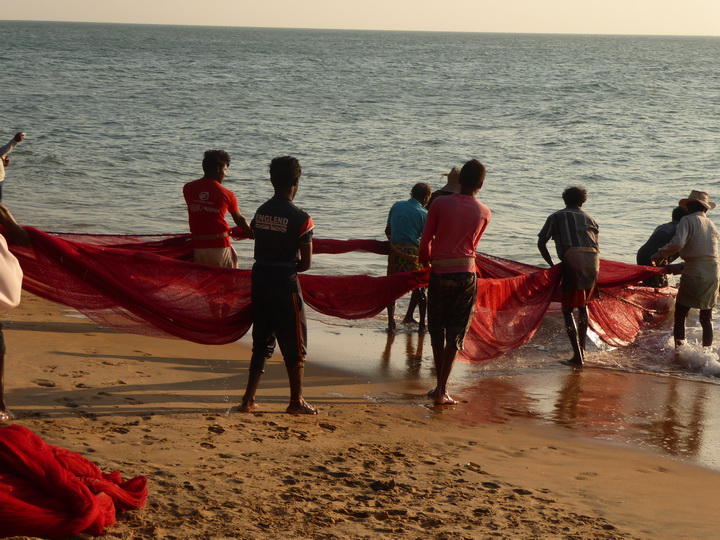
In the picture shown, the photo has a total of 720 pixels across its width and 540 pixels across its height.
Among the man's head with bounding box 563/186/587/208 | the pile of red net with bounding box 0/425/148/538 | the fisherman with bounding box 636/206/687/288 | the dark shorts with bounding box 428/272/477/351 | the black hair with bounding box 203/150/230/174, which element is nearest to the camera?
the pile of red net with bounding box 0/425/148/538

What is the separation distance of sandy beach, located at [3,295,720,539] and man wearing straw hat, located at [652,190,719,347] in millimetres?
2641

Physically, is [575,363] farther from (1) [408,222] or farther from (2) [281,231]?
(2) [281,231]

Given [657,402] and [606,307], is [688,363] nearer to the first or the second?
[606,307]

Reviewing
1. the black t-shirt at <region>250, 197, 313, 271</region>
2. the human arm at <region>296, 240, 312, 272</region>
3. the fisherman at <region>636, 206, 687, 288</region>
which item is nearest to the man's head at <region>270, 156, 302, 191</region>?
the black t-shirt at <region>250, 197, 313, 271</region>

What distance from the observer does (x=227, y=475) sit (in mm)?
4438

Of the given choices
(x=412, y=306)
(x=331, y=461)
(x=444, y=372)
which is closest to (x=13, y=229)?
(x=331, y=461)

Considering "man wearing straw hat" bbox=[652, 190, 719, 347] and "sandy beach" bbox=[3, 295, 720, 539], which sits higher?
"man wearing straw hat" bbox=[652, 190, 719, 347]

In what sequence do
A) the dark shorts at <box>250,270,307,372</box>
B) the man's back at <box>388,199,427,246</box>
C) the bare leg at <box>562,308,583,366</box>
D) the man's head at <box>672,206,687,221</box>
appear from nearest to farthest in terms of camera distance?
the dark shorts at <box>250,270,307,372</box>, the bare leg at <box>562,308,583,366</box>, the man's back at <box>388,199,427,246</box>, the man's head at <box>672,206,687,221</box>

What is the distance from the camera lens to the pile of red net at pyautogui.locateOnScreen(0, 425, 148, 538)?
11.4 ft

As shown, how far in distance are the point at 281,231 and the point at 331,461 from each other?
1442 mm

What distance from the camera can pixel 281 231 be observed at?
17.4 ft

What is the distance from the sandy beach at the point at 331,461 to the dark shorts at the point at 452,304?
57cm

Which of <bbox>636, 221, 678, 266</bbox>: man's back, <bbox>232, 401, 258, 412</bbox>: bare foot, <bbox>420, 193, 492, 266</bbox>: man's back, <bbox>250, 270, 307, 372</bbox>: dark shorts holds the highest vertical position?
<bbox>420, 193, 492, 266</bbox>: man's back

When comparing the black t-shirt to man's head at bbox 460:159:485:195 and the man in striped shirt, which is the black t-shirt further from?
the man in striped shirt
